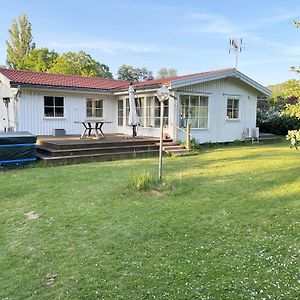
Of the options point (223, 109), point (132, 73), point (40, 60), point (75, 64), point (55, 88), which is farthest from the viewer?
point (132, 73)

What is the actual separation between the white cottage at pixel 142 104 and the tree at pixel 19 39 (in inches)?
1174

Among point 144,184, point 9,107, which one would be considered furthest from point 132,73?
point 144,184

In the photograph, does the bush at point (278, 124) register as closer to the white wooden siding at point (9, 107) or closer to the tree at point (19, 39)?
the white wooden siding at point (9, 107)

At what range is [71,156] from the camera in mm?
10477

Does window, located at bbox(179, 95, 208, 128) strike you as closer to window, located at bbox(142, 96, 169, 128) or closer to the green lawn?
window, located at bbox(142, 96, 169, 128)

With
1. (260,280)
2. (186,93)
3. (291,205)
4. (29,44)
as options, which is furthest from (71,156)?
(29,44)

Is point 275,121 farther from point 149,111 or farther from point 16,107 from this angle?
point 16,107

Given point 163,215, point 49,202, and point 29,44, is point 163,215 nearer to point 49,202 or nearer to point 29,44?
point 49,202

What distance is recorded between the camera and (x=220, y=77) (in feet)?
47.5

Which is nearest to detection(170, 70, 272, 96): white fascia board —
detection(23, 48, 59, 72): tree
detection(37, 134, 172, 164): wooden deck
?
detection(37, 134, 172, 164): wooden deck

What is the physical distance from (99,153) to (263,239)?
7934mm

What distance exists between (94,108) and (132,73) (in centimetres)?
3889

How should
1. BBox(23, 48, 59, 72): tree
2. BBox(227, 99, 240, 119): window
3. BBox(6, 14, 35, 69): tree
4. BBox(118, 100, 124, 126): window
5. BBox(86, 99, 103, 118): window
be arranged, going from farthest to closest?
1. BBox(6, 14, 35, 69): tree
2. BBox(23, 48, 59, 72): tree
3. BBox(118, 100, 124, 126): window
4. BBox(86, 99, 103, 118): window
5. BBox(227, 99, 240, 119): window

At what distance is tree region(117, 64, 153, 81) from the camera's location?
175 ft
